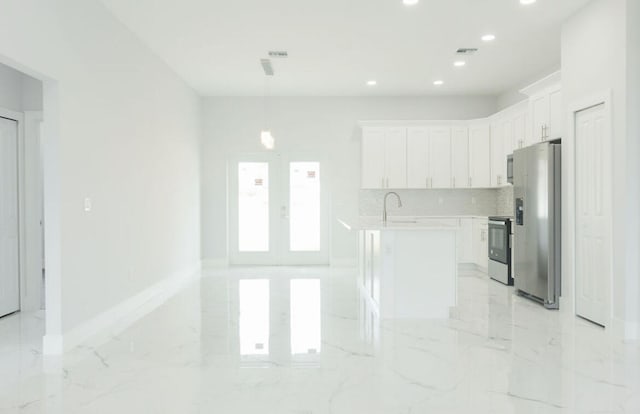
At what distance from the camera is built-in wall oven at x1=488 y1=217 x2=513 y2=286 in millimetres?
7020

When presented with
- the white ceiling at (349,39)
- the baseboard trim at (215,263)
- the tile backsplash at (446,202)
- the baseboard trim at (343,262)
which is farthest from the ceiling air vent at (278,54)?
the baseboard trim at (215,263)

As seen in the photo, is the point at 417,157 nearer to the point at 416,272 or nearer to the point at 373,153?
the point at 373,153

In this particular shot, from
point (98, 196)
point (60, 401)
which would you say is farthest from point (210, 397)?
point (98, 196)

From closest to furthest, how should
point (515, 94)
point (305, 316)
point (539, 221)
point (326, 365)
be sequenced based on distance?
point (326, 365), point (305, 316), point (539, 221), point (515, 94)

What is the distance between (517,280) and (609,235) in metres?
1.89

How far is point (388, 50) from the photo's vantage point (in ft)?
20.6

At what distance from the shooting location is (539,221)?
555cm

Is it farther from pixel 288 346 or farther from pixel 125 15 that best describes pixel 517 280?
pixel 125 15

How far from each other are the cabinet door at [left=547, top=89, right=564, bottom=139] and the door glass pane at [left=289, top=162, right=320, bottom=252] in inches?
170

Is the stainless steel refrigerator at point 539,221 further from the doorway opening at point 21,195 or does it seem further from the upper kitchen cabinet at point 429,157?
the doorway opening at point 21,195

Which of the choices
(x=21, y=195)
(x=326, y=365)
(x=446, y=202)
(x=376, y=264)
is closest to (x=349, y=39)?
(x=376, y=264)

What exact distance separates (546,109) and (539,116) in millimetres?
175

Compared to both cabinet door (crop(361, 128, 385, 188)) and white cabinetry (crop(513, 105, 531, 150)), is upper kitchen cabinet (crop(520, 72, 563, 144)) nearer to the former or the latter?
white cabinetry (crop(513, 105, 531, 150))

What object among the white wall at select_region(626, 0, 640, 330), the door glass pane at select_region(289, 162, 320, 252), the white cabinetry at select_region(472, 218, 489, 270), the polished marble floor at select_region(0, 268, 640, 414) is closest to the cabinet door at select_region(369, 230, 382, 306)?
the polished marble floor at select_region(0, 268, 640, 414)
